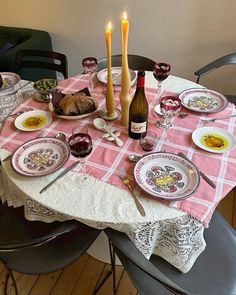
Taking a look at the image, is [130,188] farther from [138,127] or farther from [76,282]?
[76,282]

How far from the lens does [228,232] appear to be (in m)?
1.27

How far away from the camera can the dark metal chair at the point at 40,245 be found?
1.19 metres

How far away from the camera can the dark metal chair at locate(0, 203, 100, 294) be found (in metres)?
1.19

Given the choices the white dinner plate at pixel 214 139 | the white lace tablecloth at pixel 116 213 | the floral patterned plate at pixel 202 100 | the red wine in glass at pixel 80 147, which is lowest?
the white lace tablecloth at pixel 116 213

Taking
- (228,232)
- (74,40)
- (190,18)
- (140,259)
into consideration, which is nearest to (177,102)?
(228,232)

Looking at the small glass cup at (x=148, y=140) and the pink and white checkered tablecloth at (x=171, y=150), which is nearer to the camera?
the pink and white checkered tablecloth at (x=171, y=150)

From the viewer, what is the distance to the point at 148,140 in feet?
4.21

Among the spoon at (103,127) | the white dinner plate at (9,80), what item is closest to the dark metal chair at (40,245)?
the spoon at (103,127)

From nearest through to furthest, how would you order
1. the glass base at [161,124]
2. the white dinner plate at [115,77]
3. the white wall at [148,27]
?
1. the glass base at [161,124]
2. the white dinner plate at [115,77]
3. the white wall at [148,27]

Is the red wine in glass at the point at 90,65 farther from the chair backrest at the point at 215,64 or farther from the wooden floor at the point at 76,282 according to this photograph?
the wooden floor at the point at 76,282

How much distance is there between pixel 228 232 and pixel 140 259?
50 centimetres

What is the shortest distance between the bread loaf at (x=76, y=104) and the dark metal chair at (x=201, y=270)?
0.56 meters

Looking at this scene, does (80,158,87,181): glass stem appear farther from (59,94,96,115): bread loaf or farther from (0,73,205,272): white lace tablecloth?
(59,94,96,115): bread loaf

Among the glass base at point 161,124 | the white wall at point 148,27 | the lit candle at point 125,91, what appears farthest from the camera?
the white wall at point 148,27
